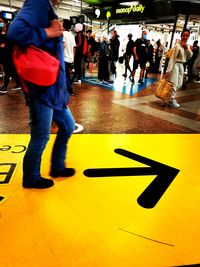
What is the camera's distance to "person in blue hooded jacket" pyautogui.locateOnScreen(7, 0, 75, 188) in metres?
1.60

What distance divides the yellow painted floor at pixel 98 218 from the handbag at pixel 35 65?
1.01m

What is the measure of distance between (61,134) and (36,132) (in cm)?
36

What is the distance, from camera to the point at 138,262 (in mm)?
1521

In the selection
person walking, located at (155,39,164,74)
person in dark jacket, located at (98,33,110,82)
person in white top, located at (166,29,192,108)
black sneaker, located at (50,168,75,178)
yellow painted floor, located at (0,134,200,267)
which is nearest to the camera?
yellow painted floor, located at (0,134,200,267)

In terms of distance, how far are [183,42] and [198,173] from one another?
405 centimetres

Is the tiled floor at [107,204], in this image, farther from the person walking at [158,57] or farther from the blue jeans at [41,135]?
the person walking at [158,57]

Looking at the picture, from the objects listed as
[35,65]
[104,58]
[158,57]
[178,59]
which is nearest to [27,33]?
[35,65]

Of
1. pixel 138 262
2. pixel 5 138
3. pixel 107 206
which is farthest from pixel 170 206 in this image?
pixel 5 138

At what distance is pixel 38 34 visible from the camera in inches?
64.3

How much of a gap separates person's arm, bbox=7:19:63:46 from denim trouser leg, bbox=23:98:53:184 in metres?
0.41

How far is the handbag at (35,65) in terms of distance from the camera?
166 centimetres

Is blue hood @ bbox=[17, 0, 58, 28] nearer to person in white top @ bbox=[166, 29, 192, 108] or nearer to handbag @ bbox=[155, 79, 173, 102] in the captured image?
person in white top @ bbox=[166, 29, 192, 108]

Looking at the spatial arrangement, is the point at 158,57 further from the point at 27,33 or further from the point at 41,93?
the point at 27,33

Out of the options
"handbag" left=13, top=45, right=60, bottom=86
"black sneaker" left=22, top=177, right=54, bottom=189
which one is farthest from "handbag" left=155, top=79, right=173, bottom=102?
"handbag" left=13, top=45, right=60, bottom=86
